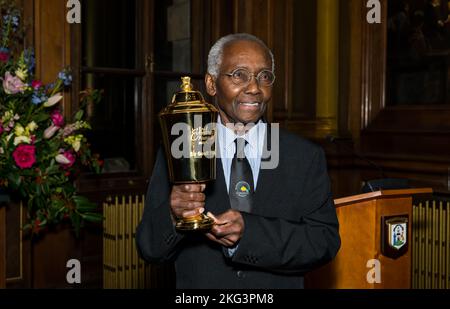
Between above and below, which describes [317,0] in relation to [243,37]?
above

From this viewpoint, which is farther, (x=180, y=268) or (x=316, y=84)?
(x=316, y=84)

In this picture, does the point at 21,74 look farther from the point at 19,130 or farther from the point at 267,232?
the point at 267,232

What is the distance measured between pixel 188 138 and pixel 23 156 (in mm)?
2044

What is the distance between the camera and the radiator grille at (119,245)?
13.8 feet

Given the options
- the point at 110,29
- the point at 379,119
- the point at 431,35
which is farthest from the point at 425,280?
the point at 110,29

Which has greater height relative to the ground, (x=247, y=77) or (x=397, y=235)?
(x=247, y=77)

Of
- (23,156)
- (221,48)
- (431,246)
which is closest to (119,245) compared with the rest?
(23,156)

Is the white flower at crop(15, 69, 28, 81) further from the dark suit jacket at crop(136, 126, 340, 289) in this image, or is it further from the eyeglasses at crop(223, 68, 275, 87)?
the eyeglasses at crop(223, 68, 275, 87)

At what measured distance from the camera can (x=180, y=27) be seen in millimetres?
5086

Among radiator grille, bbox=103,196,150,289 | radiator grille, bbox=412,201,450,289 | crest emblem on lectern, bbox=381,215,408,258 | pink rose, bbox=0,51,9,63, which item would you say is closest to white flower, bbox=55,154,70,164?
pink rose, bbox=0,51,9,63

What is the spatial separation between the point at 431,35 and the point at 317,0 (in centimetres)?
117

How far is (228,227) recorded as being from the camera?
1357 millimetres

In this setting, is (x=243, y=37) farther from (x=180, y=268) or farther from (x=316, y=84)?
(x=316, y=84)

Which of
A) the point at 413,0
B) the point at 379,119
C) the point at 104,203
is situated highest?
the point at 413,0
